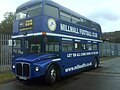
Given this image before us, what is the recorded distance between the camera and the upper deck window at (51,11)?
10.7 meters

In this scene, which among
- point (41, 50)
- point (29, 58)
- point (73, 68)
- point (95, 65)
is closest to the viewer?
point (29, 58)

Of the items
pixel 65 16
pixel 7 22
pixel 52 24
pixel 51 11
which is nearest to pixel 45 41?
pixel 52 24

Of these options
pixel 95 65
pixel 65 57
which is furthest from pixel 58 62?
pixel 95 65

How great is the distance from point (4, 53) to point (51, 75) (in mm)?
5835

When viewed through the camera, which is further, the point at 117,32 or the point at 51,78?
the point at 117,32

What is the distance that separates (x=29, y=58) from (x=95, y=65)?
8.53 meters

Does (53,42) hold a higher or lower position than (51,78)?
higher

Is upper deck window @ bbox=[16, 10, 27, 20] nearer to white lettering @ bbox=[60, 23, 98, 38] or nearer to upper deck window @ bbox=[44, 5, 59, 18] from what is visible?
upper deck window @ bbox=[44, 5, 59, 18]

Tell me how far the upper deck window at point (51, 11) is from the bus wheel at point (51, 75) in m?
2.65

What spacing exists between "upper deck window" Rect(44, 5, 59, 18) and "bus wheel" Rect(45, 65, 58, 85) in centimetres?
265

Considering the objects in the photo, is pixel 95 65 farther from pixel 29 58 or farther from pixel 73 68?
pixel 29 58

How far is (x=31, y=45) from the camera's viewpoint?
11234 millimetres

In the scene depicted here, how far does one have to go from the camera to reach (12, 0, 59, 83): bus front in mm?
9852

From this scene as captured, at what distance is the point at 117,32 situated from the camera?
7219 cm
